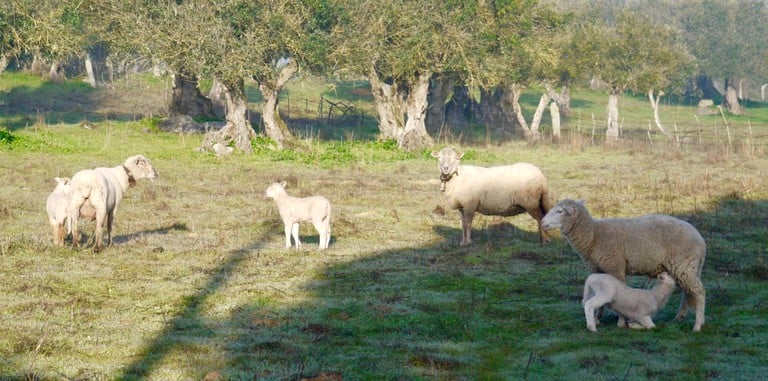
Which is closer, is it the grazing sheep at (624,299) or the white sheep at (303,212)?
the grazing sheep at (624,299)

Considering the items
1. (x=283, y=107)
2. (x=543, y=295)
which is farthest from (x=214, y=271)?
(x=283, y=107)

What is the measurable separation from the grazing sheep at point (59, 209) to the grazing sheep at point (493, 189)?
6942 millimetres

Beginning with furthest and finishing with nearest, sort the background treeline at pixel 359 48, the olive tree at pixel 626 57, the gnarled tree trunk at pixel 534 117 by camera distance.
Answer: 1. the olive tree at pixel 626 57
2. the gnarled tree trunk at pixel 534 117
3. the background treeline at pixel 359 48

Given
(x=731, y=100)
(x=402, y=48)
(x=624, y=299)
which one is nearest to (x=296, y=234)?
(x=624, y=299)

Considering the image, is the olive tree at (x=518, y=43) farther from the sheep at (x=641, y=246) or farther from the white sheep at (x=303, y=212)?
the sheep at (x=641, y=246)

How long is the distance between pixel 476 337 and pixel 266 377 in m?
2.99

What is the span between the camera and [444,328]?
12758mm

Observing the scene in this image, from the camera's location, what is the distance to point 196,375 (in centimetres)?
1050

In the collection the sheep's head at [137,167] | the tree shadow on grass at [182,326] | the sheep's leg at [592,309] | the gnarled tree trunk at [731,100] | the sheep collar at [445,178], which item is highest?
the sheep's head at [137,167]

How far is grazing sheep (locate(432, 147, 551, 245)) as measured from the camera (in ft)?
65.9

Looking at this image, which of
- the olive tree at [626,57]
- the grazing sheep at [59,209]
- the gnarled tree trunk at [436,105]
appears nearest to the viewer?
the grazing sheep at [59,209]

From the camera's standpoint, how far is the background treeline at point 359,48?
120 feet

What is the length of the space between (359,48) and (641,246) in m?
27.1

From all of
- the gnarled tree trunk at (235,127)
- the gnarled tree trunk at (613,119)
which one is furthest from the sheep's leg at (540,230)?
the gnarled tree trunk at (613,119)
